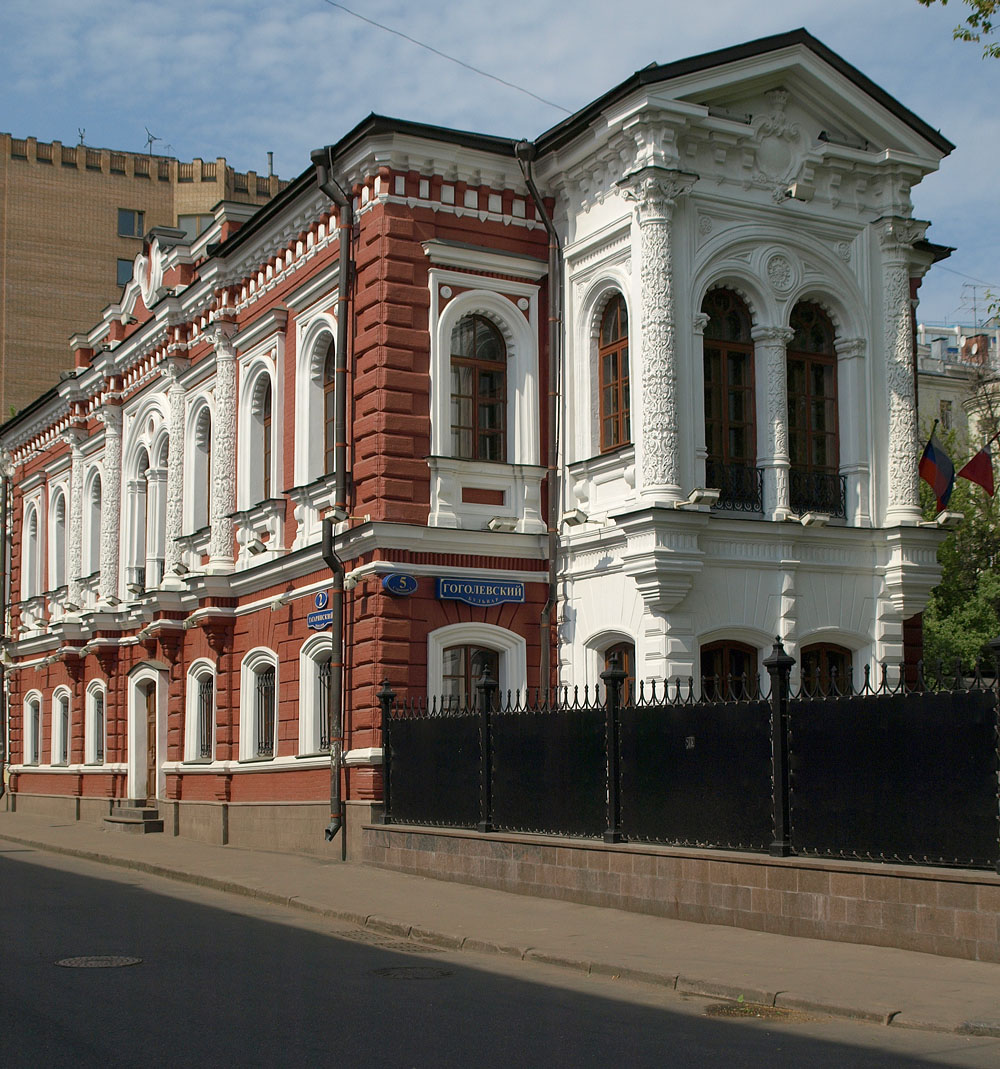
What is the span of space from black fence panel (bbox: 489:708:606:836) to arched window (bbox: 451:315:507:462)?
539cm

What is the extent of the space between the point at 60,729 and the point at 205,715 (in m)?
11.2

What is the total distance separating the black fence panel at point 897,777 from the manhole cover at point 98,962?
5.74 metres

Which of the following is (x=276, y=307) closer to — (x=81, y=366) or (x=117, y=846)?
(x=117, y=846)

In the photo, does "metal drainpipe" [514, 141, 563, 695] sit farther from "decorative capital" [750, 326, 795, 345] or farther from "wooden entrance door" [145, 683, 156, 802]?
"wooden entrance door" [145, 683, 156, 802]

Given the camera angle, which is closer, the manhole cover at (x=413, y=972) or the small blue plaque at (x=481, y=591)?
the manhole cover at (x=413, y=972)

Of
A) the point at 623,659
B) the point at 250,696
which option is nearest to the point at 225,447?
the point at 250,696

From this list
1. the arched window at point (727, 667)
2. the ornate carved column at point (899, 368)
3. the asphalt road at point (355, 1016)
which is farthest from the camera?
the ornate carved column at point (899, 368)

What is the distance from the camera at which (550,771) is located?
16391 mm

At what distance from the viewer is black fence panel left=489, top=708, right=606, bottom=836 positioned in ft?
51.4

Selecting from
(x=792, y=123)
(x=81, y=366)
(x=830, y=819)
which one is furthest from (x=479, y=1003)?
(x=81, y=366)

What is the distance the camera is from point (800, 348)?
846 inches

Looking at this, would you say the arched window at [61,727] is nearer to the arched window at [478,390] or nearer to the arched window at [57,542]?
the arched window at [57,542]

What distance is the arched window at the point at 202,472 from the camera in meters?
28.2

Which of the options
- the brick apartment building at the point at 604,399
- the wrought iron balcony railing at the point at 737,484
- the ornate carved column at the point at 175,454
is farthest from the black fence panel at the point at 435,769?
the ornate carved column at the point at 175,454
